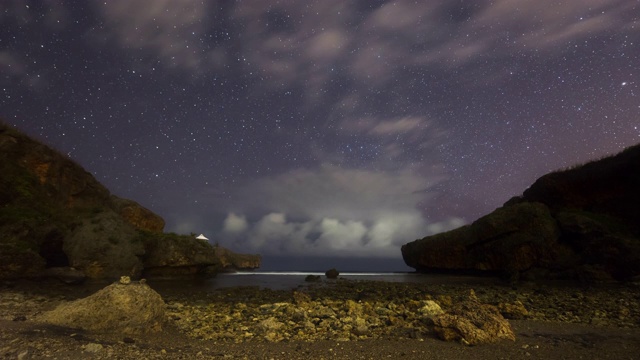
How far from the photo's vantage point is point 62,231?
26312 mm

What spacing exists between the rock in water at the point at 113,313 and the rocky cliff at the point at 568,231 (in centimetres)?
3220

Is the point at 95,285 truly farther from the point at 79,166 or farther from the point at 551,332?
the point at 551,332

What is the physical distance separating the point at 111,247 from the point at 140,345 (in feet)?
69.8

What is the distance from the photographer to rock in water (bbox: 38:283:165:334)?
1102cm

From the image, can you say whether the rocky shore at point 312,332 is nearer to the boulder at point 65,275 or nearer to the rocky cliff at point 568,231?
the boulder at point 65,275

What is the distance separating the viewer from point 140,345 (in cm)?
962

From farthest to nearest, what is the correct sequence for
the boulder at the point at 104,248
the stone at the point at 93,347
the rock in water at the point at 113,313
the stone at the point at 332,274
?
the stone at the point at 332,274 → the boulder at the point at 104,248 → the rock in water at the point at 113,313 → the stone at the point at 93,347

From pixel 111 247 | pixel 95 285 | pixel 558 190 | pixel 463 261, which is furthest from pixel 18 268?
pixel 558 190

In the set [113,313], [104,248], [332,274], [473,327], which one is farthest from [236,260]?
[473,327]

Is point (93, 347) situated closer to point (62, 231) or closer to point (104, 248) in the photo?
point (104, 248)

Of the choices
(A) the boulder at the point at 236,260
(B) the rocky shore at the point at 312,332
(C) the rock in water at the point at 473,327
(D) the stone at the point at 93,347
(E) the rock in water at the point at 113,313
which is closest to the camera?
(D) the stone at the point at 93,347

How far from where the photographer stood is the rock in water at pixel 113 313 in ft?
36.1

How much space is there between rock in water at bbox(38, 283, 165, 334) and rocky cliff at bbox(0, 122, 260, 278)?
13.7 metres

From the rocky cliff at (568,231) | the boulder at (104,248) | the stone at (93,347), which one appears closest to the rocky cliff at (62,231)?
the boulder at (104,248)
